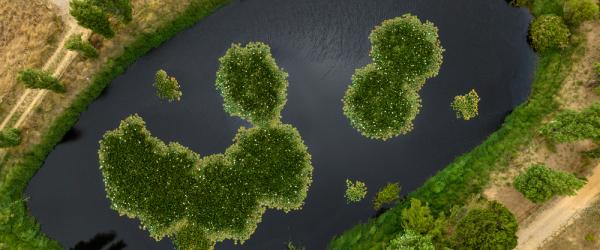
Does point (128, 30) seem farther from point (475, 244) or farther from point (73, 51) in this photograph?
point (475, 244)

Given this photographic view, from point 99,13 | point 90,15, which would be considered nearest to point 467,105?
point 99,13

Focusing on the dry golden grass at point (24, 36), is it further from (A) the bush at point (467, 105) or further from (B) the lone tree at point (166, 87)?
(A) the bush at point (467, 105)

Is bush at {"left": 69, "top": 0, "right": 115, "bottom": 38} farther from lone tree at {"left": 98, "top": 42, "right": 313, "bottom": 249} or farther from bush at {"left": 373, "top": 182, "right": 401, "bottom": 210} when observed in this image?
bush at {"left": 373, "top": 182, "right": 401, "bottom": 210}

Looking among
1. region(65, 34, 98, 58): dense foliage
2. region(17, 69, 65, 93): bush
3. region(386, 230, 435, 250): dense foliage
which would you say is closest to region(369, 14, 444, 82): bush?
region(386, 230, 435, 250): dense foliage

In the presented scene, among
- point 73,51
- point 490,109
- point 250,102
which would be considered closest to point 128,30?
point 73,51

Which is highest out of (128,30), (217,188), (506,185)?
(128,30)

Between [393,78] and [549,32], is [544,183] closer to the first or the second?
[549,32]

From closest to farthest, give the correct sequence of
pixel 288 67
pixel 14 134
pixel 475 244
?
1. pixel 475 244
2. pixel 14 134
3. pixel 288 67
